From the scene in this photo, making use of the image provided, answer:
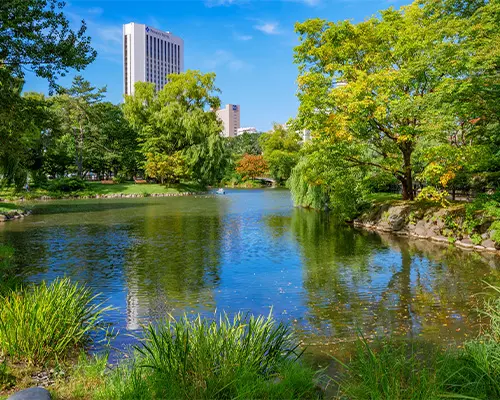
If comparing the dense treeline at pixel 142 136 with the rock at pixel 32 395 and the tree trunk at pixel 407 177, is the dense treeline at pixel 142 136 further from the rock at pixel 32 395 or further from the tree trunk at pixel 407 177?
the rock at pixel 32 395

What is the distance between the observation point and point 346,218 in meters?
21.6

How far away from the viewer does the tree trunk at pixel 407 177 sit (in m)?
18.4

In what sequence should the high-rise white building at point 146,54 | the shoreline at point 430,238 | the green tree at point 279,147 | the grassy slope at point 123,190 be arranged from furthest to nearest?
1. the high-rise white building at point 146,54
2. the green tree at point 279,147
3. the grassy slope at point 123,190
4. the shoreline at point 430,238

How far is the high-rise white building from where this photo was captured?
127 meters

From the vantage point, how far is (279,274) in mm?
10930

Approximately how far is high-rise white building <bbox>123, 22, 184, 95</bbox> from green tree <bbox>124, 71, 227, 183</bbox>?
7682 cm


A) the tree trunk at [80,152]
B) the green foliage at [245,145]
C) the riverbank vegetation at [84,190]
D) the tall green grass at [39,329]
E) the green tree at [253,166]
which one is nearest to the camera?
the tall green grass at [39,329]

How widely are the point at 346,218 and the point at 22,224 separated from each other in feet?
54.1

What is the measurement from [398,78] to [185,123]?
1302 inches

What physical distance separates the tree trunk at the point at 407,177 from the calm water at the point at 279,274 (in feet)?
10.3

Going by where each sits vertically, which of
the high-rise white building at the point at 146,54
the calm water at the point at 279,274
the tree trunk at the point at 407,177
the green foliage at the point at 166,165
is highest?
the high-rise white building at the point at 146,54

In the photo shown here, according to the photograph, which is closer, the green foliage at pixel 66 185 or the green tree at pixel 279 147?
the green foliage at pixel 66 185

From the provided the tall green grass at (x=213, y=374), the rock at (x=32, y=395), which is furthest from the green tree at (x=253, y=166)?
the rock at (x=32, y=395)

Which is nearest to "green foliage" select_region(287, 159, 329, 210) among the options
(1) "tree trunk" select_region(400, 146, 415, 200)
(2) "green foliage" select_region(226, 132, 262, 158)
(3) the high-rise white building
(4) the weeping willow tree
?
(4) the weeping willow tree
